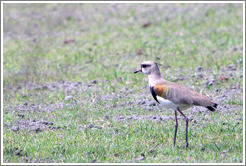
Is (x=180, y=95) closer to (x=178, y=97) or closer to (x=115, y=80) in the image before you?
(x=178, y=97)

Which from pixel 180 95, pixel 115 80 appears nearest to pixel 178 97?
pixel 180 95

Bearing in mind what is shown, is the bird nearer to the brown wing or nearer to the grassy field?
the brown wing

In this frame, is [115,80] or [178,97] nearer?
[178,97]

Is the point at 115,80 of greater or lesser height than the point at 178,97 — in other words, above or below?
above

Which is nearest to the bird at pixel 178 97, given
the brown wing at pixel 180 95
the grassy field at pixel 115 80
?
the brown wing at pixel 180 95

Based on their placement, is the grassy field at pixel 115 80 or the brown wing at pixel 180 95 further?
the grassy field at pixel 115 80

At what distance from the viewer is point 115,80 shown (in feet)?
28.7

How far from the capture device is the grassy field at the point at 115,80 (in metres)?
5.46

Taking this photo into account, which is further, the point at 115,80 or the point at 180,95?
the point at 115,80

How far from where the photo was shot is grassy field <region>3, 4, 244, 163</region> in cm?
546

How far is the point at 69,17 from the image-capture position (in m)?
13.6

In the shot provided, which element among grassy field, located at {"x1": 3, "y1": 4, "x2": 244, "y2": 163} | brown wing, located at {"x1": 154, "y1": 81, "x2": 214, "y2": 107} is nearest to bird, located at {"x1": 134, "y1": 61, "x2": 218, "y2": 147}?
brown wing, located at {"x1": 154, "y1": 81, "x2": 214, "y2": 107}

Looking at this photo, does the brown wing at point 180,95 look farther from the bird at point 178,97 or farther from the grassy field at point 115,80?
the grassy field at point 115,80

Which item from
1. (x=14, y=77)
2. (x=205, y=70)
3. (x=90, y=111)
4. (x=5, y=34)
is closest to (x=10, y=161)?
(x=90, y=111)
